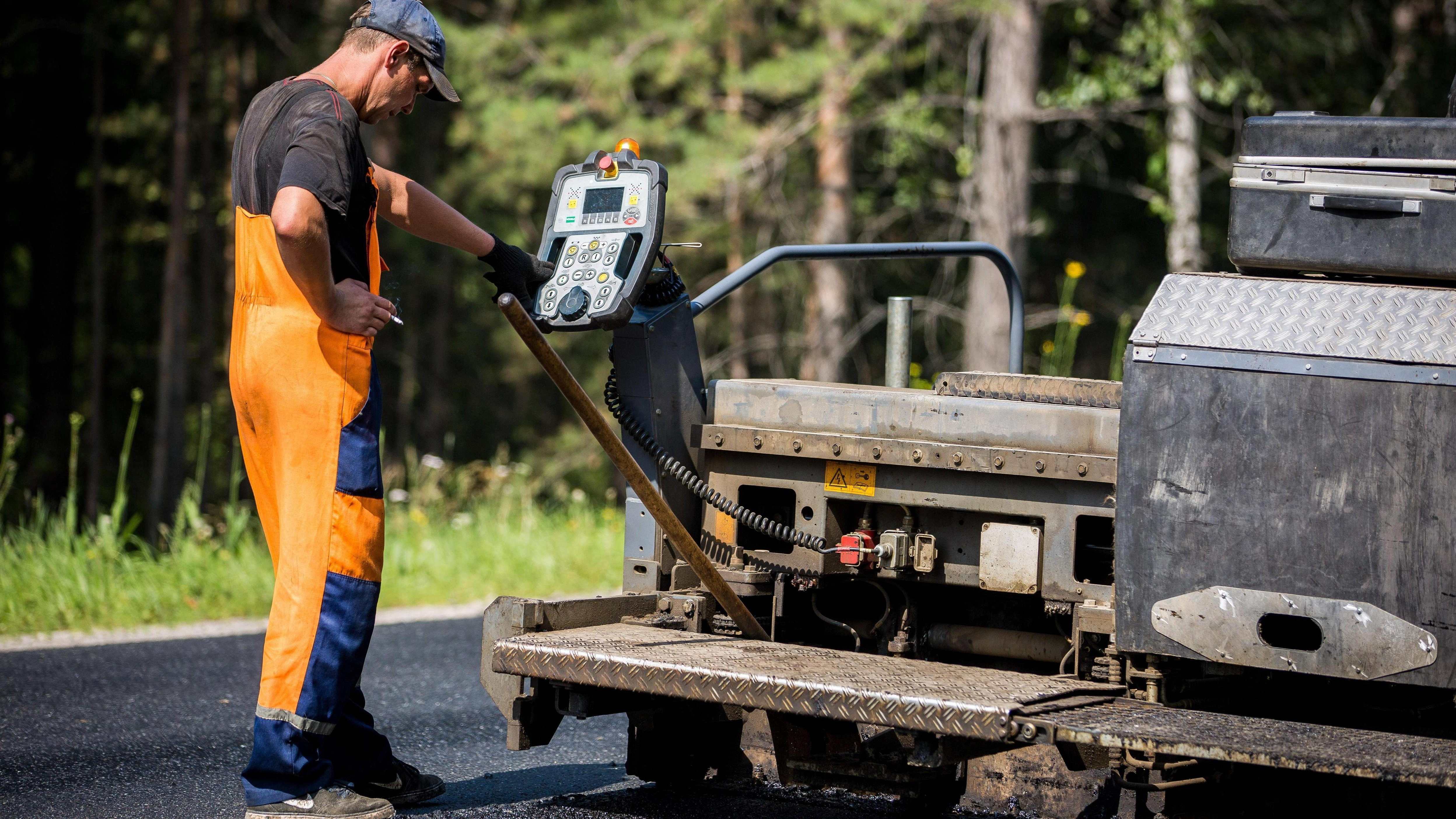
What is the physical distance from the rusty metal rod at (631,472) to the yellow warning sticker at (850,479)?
39cm

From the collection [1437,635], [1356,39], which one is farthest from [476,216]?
[1437,635]

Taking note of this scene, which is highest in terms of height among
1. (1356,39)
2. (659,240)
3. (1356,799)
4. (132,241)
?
(1356,39)

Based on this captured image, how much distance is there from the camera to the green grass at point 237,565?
7242 mm

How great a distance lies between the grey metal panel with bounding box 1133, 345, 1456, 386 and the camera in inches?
115

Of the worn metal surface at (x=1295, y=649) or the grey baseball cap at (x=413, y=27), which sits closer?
the worn metal surface at (x=1295, y=649)

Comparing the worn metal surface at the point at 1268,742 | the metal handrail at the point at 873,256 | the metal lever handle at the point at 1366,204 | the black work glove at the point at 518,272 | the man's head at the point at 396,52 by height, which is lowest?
the worn metal surface at the point at 1268,742

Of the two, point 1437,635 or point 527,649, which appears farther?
point 527,649

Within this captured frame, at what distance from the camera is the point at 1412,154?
327 centimetres

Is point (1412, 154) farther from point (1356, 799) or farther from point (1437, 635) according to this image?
point (1356, 799)

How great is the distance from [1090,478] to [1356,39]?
15262mm

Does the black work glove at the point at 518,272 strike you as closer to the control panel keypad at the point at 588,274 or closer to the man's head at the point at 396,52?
the control panel keypad at the point at 588,274

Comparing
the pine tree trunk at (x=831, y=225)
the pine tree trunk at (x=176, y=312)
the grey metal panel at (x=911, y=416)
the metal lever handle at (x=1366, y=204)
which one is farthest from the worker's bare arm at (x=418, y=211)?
the pine tree trunk at (x=831, y=225)

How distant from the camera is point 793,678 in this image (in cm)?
322

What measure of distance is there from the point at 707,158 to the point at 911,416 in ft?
41.5
